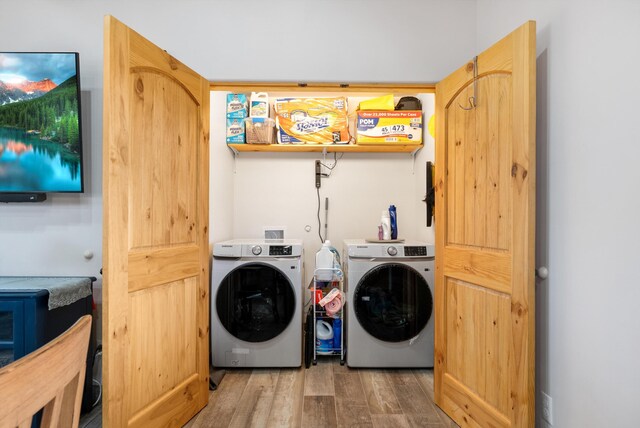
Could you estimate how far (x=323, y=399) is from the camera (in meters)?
2.00

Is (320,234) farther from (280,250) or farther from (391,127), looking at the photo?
(391,127)

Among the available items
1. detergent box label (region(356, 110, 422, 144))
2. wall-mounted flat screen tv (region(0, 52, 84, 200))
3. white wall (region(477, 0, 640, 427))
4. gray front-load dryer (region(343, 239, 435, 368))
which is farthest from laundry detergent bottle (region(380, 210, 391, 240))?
wall-mounted flat screen tv (region(0, 52, 84, 200))

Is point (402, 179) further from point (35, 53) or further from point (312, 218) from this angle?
point (35, 53)

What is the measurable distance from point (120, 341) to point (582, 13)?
2225 millimetres

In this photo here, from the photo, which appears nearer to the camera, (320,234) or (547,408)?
(547,408)

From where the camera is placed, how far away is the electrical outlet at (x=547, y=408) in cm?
138

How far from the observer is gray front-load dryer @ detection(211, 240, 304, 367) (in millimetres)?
2352

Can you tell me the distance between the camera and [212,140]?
2643 mm

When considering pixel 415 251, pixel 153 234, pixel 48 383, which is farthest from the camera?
pixel 415 251

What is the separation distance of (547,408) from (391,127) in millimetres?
2143

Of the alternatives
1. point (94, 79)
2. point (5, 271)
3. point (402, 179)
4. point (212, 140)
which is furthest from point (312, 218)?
point (5, 271)

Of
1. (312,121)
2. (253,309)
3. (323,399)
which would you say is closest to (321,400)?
(323,399)

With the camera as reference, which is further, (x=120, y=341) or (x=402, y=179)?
(x=402, y=179)

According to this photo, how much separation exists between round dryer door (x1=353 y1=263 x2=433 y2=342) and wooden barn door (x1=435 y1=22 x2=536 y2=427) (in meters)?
0.47
